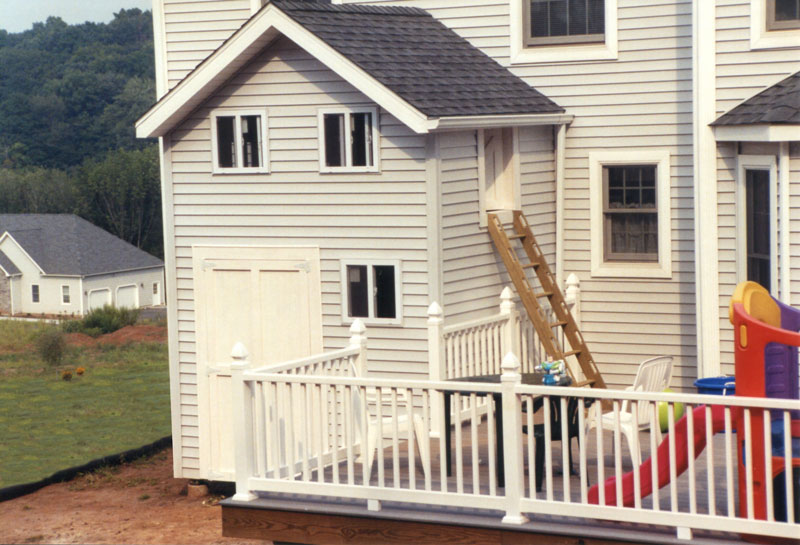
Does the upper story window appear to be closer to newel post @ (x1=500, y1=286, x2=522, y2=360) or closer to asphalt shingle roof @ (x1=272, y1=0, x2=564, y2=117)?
asphalt shingle roof @ (x1=272, y1=0, x2=564, y2=117)

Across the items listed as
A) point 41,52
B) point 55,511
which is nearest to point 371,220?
point 55,511

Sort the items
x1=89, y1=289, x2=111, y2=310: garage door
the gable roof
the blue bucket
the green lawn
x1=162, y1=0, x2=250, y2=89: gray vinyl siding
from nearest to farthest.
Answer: the blue bucket
the gable roof
x1=162, y1=0, x2=250, y2=89: gray vinyl siding
the green lawn
x1=89, y1=289, x2=111, y2=310: garage door

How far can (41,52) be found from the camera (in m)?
109

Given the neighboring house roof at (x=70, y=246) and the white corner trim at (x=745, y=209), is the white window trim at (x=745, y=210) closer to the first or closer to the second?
the white corner trim at (x=745, y=209)

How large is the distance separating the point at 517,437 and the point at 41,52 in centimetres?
10646

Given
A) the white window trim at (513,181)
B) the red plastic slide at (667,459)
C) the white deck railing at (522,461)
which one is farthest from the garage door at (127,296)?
the red plastic slide at (667,459)

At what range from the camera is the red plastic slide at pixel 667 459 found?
359 inches

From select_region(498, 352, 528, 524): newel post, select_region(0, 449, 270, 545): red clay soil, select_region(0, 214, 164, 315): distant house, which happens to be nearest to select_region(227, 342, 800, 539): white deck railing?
select_region(498, 352, 528, 524): newel post

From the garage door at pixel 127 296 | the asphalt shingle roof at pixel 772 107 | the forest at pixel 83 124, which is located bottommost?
the garage door at pixel 127 296

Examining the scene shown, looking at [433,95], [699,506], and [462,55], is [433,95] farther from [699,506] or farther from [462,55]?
[699,506]

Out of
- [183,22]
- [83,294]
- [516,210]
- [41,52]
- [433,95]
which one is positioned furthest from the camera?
[41,52]

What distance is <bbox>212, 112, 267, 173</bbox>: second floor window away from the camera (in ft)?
49.9

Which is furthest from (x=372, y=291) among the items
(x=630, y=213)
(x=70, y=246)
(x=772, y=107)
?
(x=70, y=246)

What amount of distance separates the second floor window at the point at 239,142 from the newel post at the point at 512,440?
6.68 meters
